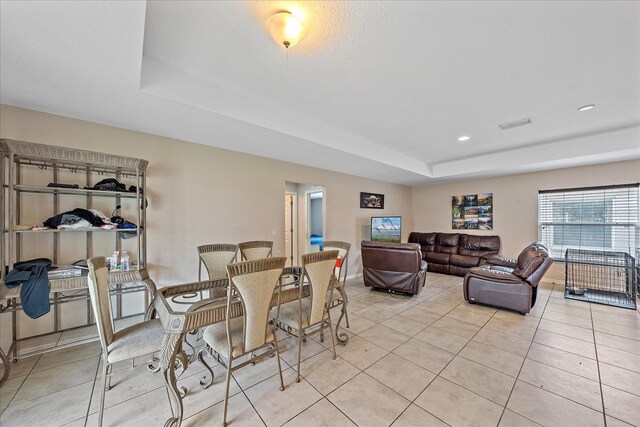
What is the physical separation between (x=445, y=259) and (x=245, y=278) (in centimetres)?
569

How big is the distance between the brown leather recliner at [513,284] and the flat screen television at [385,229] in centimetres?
202

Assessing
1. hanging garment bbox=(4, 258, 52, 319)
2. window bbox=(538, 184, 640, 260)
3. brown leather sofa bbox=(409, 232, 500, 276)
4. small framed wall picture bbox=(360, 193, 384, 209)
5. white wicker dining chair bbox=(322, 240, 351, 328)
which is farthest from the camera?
small framed wall picture bbox=(360, 193, 384, 209)

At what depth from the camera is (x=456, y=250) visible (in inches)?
241

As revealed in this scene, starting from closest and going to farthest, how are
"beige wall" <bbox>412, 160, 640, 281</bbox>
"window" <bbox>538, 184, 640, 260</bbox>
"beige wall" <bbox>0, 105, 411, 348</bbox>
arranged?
1. "beige wall" <bbox>0, 105, 411, 348</bbox>
2. "window" <bbox>538, 184, 640, 260</bbox>
3. "beige wall" <bbox>412, 160, 640, 281</bbox>

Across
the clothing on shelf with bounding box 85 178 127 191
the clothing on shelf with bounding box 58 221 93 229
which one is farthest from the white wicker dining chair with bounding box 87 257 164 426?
the clothing on shelf with bounding box 85 178 127 191

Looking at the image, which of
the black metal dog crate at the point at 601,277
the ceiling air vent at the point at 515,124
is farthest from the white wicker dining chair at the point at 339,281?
the black metal dog crate at the point at 601,277

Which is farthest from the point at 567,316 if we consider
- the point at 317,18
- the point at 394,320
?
the point at 317,18

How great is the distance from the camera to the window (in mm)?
4277

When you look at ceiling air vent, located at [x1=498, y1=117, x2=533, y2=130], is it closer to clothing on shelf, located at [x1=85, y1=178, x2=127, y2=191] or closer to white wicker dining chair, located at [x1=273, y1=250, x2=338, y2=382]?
white wicker dining chair, located at [x1=273, y1=250, x2=338, y2=382]

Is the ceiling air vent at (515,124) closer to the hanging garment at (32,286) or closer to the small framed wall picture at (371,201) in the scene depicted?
the small framed wall picture at (371,201)

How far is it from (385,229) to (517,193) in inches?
124

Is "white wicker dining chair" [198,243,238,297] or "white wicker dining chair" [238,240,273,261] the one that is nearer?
"white wicker dining chair" [198,243,238,297]

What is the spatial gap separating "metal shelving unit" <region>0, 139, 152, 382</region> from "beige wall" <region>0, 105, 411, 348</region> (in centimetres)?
17

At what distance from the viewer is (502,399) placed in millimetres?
1790
